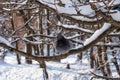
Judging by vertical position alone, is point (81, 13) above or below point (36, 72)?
above

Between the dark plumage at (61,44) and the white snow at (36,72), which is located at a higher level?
the dark plumage at (61,44)

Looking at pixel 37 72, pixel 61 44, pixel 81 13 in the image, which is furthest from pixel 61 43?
pixel 37 72

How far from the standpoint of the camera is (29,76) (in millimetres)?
12406

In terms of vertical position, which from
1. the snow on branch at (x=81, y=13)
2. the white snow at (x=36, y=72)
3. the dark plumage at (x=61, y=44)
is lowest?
the white snow at (x=36, y=72)

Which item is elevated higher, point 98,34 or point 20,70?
point 98,34

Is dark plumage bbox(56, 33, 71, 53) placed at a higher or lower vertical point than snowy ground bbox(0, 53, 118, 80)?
higher

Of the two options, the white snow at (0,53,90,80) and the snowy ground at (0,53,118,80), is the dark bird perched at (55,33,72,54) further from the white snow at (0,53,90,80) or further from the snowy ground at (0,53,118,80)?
the white snow at (0,53,90,80)

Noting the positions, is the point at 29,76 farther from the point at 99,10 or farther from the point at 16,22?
the point at 99,10

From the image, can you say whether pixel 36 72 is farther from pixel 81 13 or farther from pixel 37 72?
pixel 81 13

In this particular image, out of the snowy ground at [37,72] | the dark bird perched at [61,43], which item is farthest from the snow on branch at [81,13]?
the snowy ground at [37,72]

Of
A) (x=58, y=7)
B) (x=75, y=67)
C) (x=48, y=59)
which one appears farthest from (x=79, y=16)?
(x=75, y=67)

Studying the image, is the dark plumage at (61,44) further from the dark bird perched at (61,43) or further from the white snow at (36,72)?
the white snow at (36,72)

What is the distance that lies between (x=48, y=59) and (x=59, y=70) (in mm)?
9864

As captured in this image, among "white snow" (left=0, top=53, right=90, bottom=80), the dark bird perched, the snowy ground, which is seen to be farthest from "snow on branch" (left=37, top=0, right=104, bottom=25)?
"white snow" (left=0, top=53, right=90, bottom=80)
